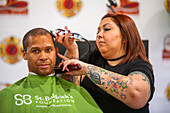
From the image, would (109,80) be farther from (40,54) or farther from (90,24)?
(90,24)

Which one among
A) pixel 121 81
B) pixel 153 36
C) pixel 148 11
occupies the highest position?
pixel 148 11

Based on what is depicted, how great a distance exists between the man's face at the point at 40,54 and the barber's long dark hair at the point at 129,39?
0.60 meters

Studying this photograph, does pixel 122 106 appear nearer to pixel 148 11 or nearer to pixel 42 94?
pixel 42 94

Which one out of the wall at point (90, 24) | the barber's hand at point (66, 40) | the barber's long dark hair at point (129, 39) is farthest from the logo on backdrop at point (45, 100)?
the wall at point (90, 24)

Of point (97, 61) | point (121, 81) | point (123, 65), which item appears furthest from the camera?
point (97, 61)

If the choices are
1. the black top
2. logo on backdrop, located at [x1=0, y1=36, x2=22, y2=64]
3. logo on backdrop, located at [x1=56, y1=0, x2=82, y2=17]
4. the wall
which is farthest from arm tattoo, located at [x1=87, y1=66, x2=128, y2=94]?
logo on backdrop, located at [x1=0, y1=36, x2=22, y2=64]

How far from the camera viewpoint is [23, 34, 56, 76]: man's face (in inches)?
52.1

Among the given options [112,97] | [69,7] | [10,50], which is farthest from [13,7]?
[112,97]

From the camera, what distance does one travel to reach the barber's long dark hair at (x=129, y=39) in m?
1.51

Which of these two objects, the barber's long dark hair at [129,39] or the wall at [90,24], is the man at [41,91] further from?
the wall at [90,24]

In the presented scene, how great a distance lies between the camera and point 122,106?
4.66 feet

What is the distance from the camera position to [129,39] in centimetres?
151

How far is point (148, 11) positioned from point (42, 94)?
2251 millimetres

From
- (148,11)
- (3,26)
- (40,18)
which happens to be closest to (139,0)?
(148,11)
